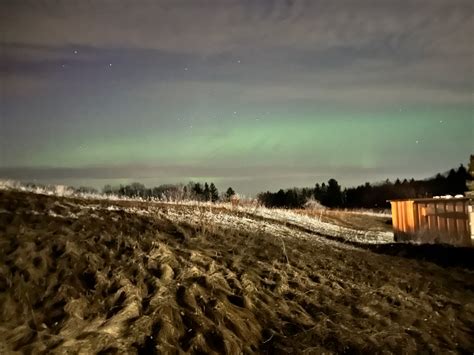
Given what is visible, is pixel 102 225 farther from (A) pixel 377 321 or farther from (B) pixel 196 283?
(A) pixel 377 321

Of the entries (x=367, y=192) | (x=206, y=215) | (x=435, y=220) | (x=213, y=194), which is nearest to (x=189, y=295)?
(x=206, y=215)

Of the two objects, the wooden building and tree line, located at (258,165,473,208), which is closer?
the wooden building

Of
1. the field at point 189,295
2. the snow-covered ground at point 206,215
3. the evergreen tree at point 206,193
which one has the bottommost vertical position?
the field at point 189,295

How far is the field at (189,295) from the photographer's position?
735cm

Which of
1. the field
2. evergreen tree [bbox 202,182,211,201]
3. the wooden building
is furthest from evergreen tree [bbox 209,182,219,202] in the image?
the field

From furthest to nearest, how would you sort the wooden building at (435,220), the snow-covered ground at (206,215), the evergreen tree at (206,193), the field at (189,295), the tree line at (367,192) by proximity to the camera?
the tree line at (367,192) → the evergreen tree at (206,193) → the wooden building at (435,220) → the snow-covered ground at (206,215) → the field at (189,295)

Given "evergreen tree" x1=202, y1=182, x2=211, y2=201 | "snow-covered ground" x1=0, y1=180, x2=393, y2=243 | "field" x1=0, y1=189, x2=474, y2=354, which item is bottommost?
"field" x1=0, y1=189, x2=474, y2=354

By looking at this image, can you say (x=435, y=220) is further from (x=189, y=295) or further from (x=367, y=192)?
(x=367, y=192)

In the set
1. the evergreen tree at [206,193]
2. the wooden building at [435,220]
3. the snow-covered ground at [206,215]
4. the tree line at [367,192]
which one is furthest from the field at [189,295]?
the tree line at [367,192]

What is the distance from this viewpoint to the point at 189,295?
337 inches

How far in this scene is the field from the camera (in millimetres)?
7352

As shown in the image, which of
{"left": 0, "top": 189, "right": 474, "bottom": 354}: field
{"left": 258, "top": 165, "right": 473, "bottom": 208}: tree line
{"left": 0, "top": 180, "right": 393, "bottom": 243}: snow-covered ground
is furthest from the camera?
{"left": 258, "top": 165, "right": 473, "bottom": 208}: tree line

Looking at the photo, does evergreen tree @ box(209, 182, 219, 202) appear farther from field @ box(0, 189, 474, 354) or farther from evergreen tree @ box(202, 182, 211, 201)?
field @ box(0, 189, 474, 354)

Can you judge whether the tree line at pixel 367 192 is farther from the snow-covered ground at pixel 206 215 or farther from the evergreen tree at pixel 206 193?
the snow-covered ground at pixel 206 215
